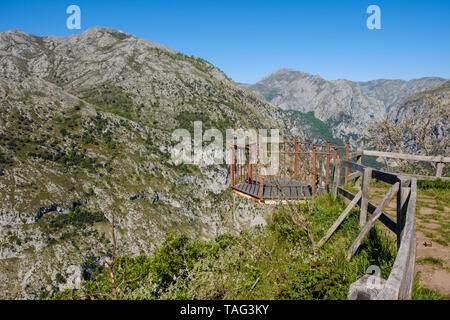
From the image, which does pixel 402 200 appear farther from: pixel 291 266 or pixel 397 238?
pixel 291 266

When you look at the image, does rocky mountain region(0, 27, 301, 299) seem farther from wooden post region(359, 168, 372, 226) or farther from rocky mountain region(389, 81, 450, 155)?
wooden post region(359, 168, 372, 226)

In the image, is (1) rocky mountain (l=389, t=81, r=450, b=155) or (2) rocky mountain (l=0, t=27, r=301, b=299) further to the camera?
(2) rocky mountain (l=0, t=27, r=301, b=299)

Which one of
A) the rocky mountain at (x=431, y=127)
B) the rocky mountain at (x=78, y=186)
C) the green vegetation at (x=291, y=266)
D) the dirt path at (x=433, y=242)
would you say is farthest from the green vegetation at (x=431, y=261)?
the rocky mountain at (x=78, y=186)

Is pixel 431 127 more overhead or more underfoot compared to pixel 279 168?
more overhead

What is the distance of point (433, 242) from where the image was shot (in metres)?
5.69

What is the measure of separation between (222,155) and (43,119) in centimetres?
10584

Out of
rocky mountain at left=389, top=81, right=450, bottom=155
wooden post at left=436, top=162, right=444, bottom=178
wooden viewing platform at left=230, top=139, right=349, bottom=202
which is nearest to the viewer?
wooden viewing platform at left=230, top=139, right=349, bottom=202

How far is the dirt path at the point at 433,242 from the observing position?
4133mm

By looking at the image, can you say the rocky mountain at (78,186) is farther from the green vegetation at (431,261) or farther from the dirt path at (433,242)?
the green vegetation at (431,261)

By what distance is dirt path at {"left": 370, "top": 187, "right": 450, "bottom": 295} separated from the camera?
4133 millimetres

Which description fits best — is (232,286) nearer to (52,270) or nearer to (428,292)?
(428,292)

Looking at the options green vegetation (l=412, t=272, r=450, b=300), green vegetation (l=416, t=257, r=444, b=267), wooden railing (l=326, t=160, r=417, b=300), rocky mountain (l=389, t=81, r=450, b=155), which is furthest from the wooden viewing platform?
rocky mountain (l=389, t=81, r=450, b=155)

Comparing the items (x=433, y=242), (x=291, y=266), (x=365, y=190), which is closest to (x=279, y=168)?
(x=365, y=190)

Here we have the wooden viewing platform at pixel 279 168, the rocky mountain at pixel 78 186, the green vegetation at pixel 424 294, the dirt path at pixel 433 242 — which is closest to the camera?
the green vegetation at pixel 424 294
